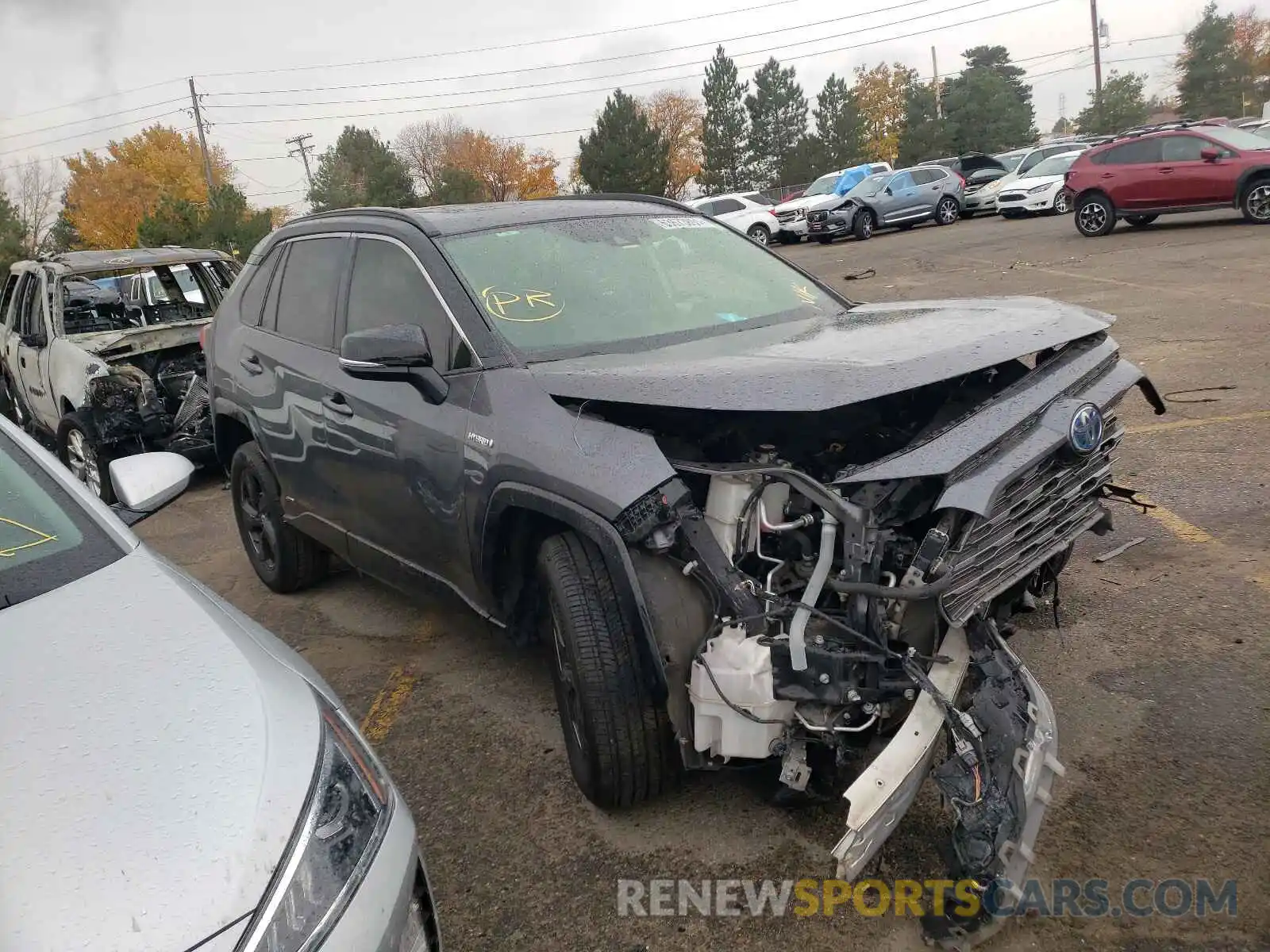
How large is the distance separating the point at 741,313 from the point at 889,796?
2003 millimetres

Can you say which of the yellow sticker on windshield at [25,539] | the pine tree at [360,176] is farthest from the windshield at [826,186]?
the yellow sticker on windshield at [25,539]

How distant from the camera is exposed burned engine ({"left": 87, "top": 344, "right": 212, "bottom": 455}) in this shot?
282 inches

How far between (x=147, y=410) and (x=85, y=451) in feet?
1.99

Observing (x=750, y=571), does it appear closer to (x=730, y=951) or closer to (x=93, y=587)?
(x=730, y=951)

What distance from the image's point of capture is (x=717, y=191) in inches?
2391

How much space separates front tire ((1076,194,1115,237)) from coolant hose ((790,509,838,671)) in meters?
16.9

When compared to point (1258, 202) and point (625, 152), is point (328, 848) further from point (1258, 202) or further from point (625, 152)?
point (625, 152)

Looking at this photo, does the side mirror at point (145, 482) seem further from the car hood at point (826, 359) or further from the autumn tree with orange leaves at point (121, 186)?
the autumn tree with orange leaves at point (121, 186)

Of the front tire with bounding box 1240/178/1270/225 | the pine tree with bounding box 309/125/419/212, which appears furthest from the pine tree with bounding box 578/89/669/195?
the front tire with bounding box 1240/178/1270/225

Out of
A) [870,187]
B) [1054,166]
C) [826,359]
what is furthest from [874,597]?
[1054,166]

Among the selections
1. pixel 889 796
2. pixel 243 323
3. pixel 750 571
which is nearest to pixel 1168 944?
pixel 889 796

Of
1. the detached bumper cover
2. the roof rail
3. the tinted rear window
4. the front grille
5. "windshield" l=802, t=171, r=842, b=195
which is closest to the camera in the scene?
the detached bumper cover

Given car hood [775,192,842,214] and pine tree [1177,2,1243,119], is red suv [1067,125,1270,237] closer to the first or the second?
car hood [775,192,842,214]

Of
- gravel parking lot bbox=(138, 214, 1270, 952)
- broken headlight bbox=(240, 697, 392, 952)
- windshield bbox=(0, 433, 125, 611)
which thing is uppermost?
windshield bbox=(0, 433, 125, 611)
